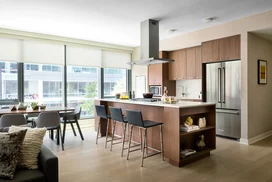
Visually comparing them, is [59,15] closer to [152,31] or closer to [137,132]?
[152,31]

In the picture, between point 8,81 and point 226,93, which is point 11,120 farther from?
point 226,93

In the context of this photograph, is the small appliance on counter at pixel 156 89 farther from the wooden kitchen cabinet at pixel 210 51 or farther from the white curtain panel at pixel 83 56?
the white curtain panel at pixel 83 56

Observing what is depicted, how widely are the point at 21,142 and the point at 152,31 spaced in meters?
3.52

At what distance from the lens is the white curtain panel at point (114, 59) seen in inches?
273

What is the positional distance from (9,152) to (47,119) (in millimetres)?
1943

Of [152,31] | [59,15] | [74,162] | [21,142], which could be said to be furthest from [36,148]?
[152,31]

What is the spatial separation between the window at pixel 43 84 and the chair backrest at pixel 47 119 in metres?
2.24

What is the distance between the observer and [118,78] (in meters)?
7.48

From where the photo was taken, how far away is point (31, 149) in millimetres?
1982

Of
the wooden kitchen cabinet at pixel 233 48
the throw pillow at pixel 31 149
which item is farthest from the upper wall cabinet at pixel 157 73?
the throw pillow at pixel 31 149

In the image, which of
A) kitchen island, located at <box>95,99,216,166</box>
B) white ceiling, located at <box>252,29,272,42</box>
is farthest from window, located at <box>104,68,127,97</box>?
white ceiling, located at <box>252,29,272,42</box>

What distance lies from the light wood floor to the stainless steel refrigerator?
A: 65 cm

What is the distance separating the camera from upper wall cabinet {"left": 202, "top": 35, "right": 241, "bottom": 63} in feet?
14.8

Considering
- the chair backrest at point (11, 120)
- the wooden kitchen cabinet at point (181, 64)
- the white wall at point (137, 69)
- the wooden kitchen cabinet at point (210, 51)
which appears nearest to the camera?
the chair backrest at point (11, 120)
